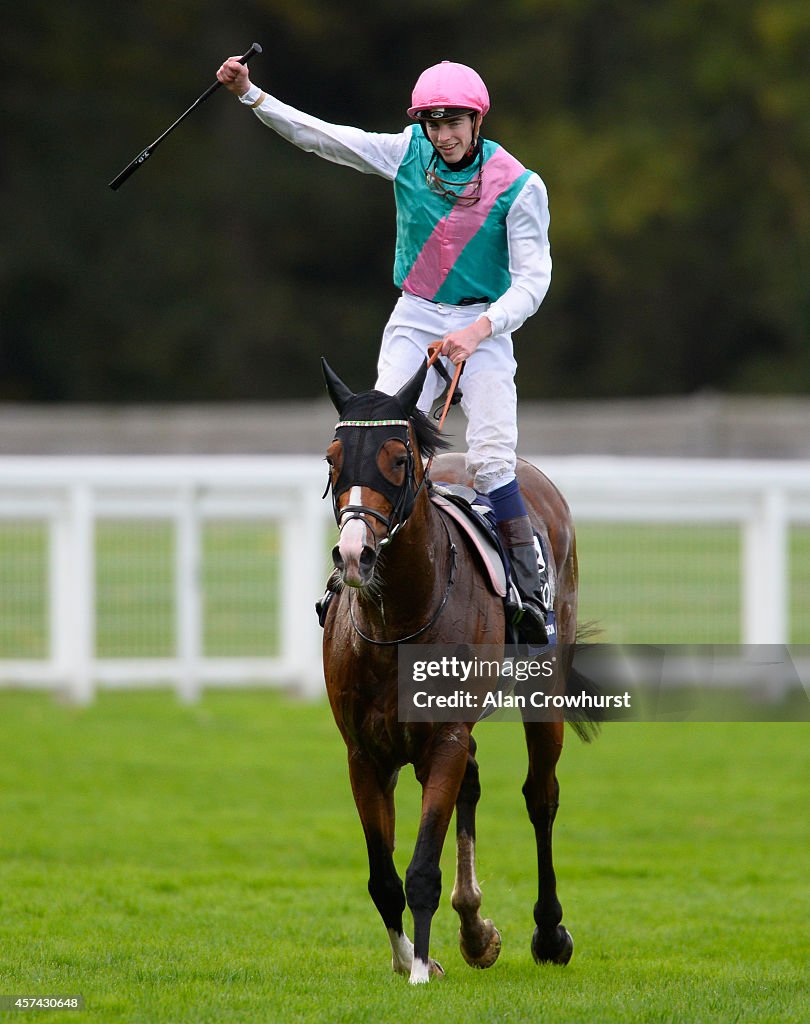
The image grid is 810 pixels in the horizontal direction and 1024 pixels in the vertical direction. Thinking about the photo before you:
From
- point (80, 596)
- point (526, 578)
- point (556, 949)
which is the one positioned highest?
point (526, 578)

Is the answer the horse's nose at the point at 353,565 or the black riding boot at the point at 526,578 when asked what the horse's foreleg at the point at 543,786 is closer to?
the black riding boot at the point at 526,578

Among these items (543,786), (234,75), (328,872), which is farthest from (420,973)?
(234,75)

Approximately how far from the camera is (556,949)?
231 inches

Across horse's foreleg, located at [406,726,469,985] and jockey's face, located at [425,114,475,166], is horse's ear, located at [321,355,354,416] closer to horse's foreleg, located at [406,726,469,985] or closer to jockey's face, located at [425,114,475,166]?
jockey's face, located at [425,114,475,166]

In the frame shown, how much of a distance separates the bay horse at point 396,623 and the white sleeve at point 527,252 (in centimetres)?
50

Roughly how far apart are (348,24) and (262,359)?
7349 millimetres

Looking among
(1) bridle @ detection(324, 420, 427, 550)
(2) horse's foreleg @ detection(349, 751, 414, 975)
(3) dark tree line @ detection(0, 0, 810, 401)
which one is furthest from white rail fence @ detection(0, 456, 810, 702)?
(3) dark tree line @ detection(0, 0, 810, 401)

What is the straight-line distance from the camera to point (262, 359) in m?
34.4

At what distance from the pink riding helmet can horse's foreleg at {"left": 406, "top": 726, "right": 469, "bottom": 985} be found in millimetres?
1897

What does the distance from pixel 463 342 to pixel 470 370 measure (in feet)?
1.49

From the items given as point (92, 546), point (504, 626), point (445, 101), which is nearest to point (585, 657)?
point (504, 626)

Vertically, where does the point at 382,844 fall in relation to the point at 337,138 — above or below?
below

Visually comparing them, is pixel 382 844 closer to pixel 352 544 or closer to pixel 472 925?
pixel 472 925

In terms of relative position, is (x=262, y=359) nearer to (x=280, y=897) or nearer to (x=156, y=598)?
(x=156, y=598)
